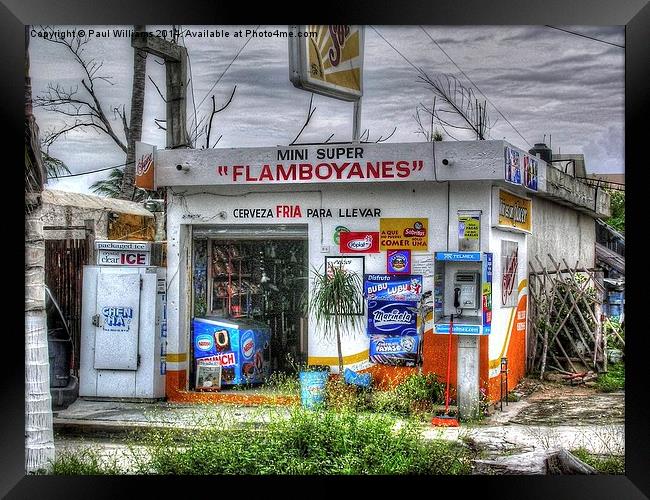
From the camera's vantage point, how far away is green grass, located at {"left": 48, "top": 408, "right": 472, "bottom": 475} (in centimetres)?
749

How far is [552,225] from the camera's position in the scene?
571 inches

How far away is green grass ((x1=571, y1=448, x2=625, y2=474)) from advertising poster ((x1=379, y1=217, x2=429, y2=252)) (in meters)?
2.99

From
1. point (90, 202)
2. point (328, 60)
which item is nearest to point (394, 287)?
point (328, 60)

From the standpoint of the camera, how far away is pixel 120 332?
10922 mm

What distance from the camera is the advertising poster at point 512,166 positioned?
10.1m

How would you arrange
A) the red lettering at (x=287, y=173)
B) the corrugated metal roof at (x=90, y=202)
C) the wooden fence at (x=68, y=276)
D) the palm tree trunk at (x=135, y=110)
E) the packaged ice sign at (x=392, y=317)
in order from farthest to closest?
1. the palm tree trunk at (x=135, y=110)
2. the corrugated metal roof at (x=90, y=202)
3. the wooden fence at (x=68, y=276)
4. the red lettering at (x=287, y=173)
5. the packaged ice sign at (x=392, y=317)

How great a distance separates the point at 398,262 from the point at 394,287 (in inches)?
11.3

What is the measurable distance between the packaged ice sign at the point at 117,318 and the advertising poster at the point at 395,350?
9.39 ft

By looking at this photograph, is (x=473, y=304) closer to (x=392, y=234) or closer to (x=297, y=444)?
(x=392, y=234)

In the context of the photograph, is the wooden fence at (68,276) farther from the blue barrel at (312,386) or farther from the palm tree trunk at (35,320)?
the palm tree trunk at (35,320)

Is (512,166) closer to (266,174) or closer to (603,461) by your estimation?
(266,174)

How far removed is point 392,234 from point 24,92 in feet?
15.3

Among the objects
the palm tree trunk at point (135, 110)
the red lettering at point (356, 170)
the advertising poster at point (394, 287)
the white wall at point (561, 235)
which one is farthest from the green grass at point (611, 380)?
the palm tree trunk at point (135, 110)

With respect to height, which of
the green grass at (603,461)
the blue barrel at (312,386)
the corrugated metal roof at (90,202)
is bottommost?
the green grass at (603,461)
